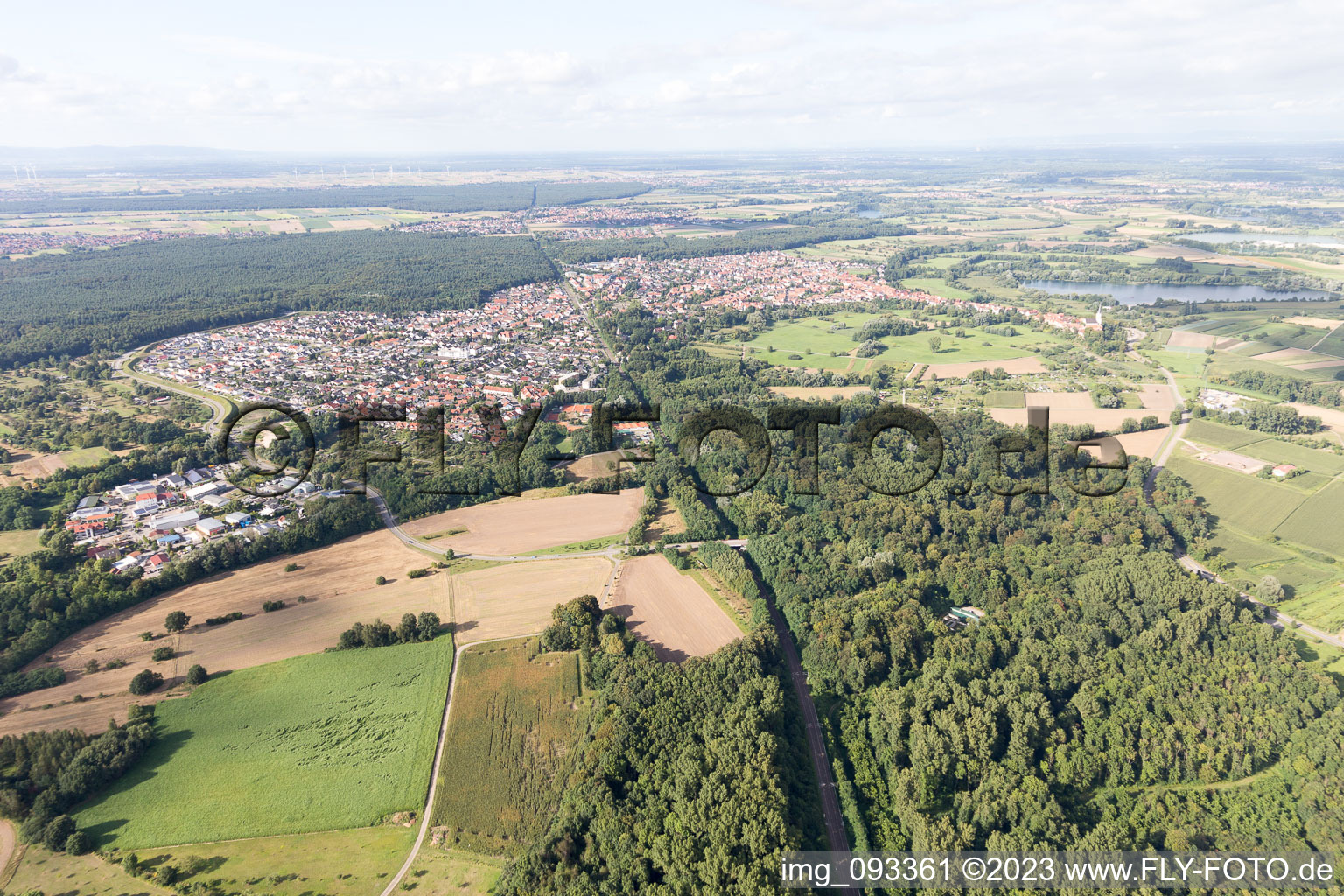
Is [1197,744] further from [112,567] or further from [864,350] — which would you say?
[864,350]

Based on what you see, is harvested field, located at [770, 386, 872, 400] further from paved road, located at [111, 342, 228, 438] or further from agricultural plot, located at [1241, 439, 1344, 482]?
paved road, located at [111, 342, 228, 438]

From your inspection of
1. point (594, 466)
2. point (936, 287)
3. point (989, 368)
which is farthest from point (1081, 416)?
point (936, 287)

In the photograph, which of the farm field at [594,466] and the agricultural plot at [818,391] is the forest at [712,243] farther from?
the farm field at [594,466]

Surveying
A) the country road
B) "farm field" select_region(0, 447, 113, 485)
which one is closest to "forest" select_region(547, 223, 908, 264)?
"farm field" select_region(0, 447, 113, 485)

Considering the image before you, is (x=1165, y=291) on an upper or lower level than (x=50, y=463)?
upper

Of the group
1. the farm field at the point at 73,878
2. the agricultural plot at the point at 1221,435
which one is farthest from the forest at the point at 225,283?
the agricultural plot at the point at 1221,435

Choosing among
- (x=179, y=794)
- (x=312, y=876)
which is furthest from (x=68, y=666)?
(x=312, y=876)

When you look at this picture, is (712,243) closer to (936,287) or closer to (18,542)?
(936,287)
